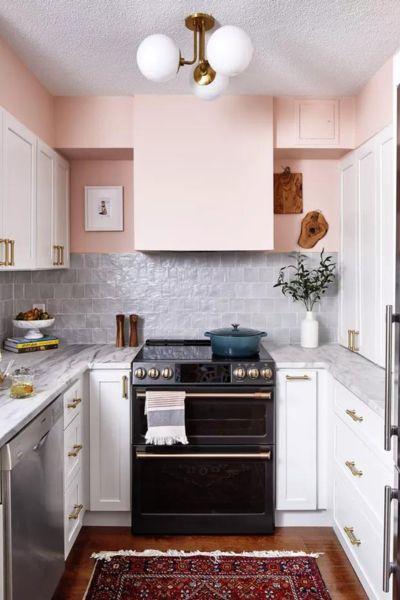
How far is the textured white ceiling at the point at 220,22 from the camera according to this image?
82.3 inches

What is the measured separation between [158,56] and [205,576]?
2322 mm

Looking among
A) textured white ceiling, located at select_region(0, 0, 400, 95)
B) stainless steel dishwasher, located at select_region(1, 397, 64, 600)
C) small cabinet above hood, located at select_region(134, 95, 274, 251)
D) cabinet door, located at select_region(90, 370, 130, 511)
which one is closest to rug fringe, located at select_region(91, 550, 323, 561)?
cabinet door, located at select_region(90, 370, 130, 511)

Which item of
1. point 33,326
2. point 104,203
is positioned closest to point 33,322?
point 33,326

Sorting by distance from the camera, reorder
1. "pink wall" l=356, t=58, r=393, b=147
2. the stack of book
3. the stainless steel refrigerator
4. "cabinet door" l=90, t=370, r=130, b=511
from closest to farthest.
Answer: the stainless steel refrigerator, "pink wall" l=356, t=58, r=393, b=147, "cabinet door" l=90, t=370, r=130, b=511, the stack of book

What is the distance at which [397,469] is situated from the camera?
161 centimetres

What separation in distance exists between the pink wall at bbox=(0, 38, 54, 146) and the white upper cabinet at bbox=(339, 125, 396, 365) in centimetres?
185

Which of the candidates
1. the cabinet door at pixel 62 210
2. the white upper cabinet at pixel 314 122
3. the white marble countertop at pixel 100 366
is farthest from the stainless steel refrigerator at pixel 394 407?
the cabinet door at pixel 62 210

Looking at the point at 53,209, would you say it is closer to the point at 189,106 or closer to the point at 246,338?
the point at 189,106

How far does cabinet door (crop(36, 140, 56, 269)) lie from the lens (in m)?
2.82

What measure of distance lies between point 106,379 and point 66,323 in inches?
33.2

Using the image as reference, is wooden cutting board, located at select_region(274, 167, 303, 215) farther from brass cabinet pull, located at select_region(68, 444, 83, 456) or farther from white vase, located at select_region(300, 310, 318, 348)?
brass cabinet pull, located at select_region(68, 444, 83, 456)

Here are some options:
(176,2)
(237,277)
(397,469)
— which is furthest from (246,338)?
(176,2)

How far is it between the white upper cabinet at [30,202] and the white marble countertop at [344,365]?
1.48m

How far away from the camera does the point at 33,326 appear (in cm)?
313
